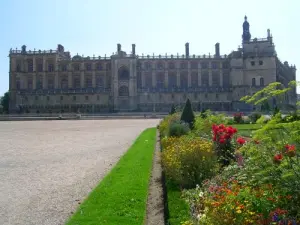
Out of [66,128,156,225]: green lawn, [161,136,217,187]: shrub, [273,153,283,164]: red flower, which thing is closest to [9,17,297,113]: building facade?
[66,128,156,225]: green lawn

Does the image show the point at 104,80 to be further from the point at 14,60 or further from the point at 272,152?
the point at 272,152

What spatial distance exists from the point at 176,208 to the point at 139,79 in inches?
2814

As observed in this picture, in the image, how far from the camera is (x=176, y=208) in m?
6.18

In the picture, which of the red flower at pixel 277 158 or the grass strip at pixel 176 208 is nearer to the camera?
the red flower at pixel 277 158

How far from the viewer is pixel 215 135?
32.0 feet

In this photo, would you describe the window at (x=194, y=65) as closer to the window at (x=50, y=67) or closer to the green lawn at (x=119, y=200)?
the window at (x=50, y=67)

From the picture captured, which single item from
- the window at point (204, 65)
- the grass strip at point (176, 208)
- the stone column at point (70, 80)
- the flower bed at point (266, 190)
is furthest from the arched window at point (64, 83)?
the flower bed at point (266, 190)


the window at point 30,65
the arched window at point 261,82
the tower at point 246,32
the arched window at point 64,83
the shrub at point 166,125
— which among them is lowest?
the shrub at point 166,125

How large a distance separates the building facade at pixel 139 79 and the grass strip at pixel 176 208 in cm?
6532

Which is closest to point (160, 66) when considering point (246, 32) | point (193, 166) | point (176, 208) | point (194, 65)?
point (194, 65)

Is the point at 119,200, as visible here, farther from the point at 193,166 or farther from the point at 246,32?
the point at 246,32

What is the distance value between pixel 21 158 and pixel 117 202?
866 cm

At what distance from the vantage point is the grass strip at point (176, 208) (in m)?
5.56

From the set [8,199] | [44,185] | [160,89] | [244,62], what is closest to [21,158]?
[44,185]
